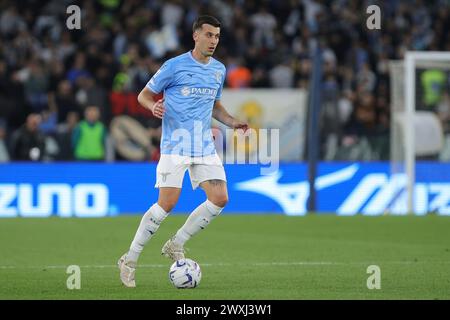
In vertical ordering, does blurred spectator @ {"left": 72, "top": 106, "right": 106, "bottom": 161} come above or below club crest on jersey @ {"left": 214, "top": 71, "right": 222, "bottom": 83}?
below

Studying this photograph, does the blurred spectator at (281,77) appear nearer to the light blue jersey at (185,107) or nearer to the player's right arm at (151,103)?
the light blue jersey at (185,107)

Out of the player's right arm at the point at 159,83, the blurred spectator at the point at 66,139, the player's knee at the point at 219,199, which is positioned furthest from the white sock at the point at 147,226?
the blurred spectator at the point at 66,139

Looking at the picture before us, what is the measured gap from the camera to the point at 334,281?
34.3 ft

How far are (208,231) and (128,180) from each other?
4011 millimetres

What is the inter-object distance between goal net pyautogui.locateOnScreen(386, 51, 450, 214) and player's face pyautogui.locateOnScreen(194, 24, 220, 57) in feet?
35.5

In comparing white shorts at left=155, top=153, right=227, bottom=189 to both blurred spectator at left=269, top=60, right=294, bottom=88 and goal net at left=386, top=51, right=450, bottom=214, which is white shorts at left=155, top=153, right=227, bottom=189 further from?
blurred spectator at left=269, top=60, right=294, bottom=88

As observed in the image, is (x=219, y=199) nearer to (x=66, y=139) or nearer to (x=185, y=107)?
(x=185, y=107)

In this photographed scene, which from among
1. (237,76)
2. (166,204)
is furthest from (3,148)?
(166,204)

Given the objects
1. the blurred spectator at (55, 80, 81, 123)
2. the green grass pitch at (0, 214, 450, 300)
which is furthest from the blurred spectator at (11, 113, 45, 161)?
the green grass pitch at (0, 214, 450, 300)

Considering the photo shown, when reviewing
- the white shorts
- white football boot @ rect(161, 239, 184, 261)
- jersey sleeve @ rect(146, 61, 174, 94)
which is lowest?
white football boot @ rect(161, 239, 184, 261)

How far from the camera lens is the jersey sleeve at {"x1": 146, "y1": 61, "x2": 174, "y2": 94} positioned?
10.2m

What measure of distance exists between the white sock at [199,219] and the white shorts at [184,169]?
0.23 m

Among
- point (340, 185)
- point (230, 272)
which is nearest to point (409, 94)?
point (340, 185)

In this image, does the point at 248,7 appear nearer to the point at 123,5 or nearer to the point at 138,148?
the point at 123,5
